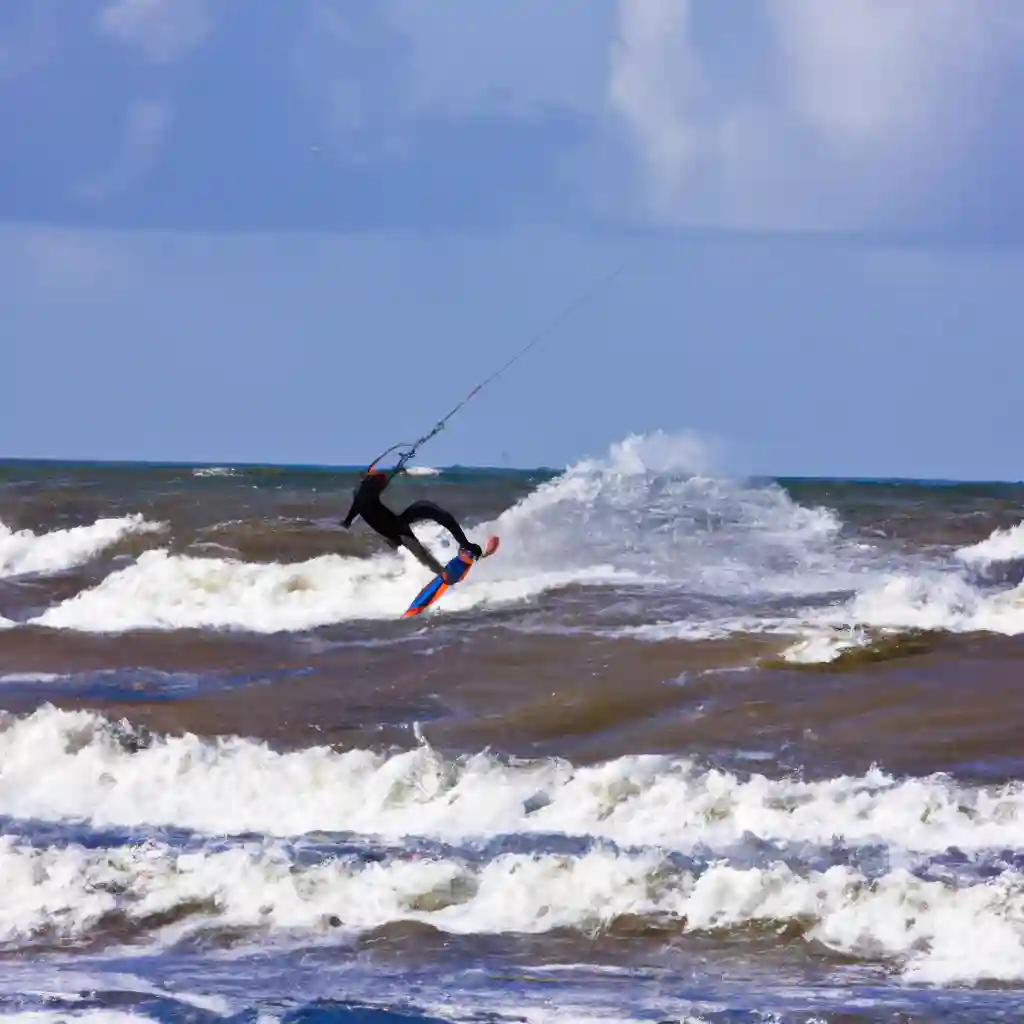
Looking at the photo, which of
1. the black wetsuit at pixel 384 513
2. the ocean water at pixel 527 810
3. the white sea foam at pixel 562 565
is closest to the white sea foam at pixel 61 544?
the white sea foam at pixel 562 565

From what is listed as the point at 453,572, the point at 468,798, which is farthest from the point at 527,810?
the point at 453,572

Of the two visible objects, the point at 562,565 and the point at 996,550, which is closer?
the point at 562,565

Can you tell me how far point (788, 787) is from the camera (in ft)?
35.7

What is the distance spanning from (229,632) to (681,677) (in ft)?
25.8

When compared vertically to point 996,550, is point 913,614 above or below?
below

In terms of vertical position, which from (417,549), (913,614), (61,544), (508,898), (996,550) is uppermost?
(996,550)

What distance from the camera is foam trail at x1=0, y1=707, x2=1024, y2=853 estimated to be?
33.5 ft

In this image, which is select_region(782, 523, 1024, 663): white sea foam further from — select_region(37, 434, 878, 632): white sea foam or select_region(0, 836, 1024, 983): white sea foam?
select_region(0, 836, 1024, 983): white sea foam

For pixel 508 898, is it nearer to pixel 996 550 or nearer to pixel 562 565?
pixel 562 565

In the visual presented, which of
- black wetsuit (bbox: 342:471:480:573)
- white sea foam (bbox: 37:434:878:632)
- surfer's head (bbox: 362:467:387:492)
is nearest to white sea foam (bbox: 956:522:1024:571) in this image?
white sea foam (bbox: 37:434:878:632)

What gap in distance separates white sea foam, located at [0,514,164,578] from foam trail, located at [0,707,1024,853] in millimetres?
17339

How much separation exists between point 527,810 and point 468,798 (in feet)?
1.58

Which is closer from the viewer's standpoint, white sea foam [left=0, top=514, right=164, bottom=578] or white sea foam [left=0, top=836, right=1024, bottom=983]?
white sea foam [left=0, top=836, right=1024, bottom=983]

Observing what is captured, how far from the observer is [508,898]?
29.3ft
